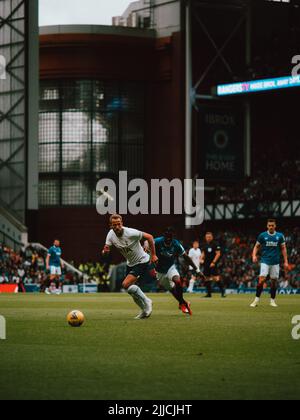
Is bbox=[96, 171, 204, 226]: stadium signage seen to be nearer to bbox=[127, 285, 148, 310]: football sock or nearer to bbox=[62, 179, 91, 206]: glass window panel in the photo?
bbox=[62, 179, 91, 206]: glass window panel

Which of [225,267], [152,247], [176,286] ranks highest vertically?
[152,247]

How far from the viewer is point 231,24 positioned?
62688 mm

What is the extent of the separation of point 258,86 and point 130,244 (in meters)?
38.7

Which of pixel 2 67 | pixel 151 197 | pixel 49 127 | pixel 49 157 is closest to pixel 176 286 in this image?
pixel 151 197

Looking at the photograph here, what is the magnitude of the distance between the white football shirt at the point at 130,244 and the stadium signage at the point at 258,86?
3557 cm

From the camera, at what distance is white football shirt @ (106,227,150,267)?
19.8m

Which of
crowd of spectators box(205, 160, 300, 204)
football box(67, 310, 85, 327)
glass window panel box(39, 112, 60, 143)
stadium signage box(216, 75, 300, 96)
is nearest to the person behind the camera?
football box(67, 310, 85, 327)

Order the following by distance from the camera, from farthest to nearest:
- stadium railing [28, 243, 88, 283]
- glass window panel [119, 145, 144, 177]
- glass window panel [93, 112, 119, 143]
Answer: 1. glass window panel [119, 145, 144, 177]
2. glass window panel [93, 112, 119, 143]
3. stadium railing [28, 243, 88, 283]

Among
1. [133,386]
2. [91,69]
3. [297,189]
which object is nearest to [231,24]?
[91,69]

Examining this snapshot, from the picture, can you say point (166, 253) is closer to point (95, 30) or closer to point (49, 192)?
point (49, 192)

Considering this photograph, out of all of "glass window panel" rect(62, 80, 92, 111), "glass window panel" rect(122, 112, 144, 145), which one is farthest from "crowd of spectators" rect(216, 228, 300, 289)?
"glass window panel" rect(62, 80, 92, 111)

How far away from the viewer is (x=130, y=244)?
20.0 meters
